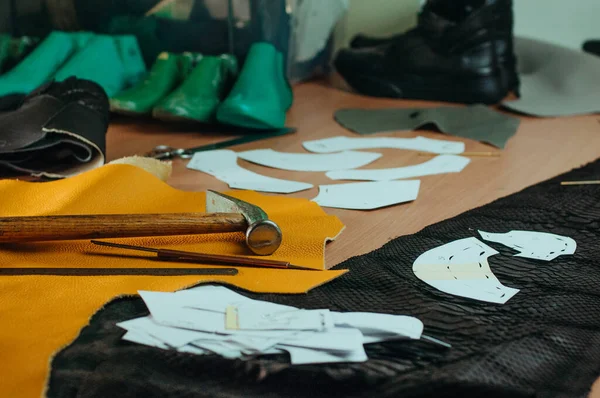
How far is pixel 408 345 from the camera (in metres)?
0.63

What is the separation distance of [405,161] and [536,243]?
0.50 m

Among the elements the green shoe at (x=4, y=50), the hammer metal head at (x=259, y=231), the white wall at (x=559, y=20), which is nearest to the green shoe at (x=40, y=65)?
the green shoe at (x=4, y=50)

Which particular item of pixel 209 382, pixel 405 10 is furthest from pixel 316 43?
pixel 209 382

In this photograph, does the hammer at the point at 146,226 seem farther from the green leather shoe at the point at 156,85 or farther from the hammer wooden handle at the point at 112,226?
the green leather shoe at the point at 156,85

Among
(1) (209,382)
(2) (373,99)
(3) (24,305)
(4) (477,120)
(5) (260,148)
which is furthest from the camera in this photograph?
(2) (373,99)

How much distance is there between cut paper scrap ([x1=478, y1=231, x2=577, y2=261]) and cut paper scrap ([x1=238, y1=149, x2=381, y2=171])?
0.44 m

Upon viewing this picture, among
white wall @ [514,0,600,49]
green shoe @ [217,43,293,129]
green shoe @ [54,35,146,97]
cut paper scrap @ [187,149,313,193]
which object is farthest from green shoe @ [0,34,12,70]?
white wall @ [514,0,600,49]

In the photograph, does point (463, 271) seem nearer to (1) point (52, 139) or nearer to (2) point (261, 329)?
(2) point (261, 329)

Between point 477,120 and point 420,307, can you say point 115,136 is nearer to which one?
point 477,120

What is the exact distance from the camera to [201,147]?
1479mm

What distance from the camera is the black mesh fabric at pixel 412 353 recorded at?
577mm

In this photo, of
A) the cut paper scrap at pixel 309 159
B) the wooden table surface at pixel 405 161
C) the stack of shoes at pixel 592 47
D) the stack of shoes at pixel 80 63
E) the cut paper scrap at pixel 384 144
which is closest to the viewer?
the wooden table surface at pixel 405 161

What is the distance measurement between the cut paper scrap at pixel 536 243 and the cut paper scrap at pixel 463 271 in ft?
0.12

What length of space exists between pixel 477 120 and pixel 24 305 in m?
1.32
